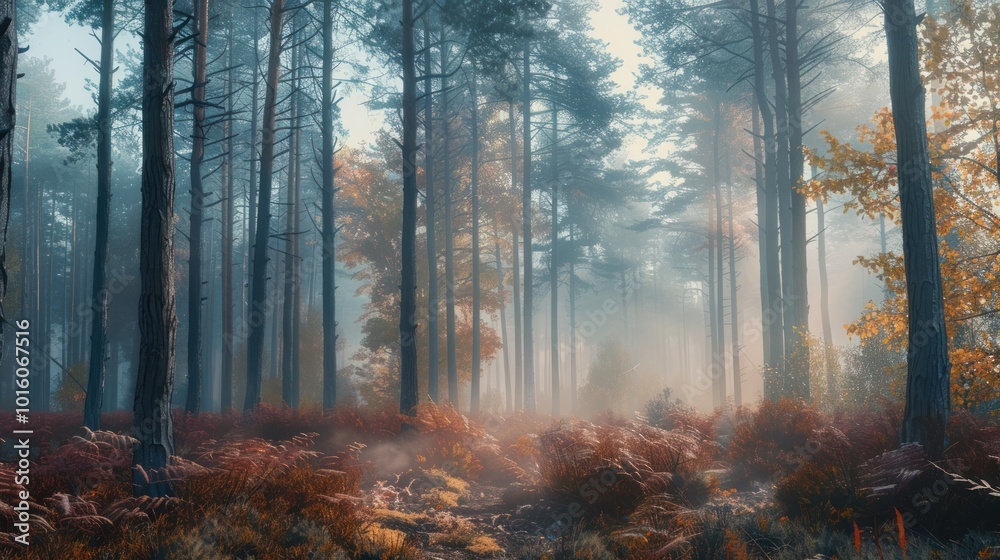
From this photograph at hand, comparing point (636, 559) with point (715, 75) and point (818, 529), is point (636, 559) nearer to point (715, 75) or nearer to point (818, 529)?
point (818, 529)

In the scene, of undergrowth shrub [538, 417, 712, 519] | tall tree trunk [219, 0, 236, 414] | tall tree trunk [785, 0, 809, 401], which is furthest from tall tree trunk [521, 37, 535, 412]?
undergrowth shrub [538, 417, 712, 519]

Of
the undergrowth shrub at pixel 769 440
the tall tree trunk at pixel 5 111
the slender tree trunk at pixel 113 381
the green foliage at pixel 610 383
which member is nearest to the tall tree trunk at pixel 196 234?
the tall tree trunk at pixel 5 111

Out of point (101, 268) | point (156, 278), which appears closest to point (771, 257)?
point (156, 278)

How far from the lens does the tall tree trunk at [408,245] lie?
33.8 ft

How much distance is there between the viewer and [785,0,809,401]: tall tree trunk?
13312 mm

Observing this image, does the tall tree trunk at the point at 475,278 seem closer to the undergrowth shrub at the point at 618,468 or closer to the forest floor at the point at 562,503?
the forest floor at the point at 562,503

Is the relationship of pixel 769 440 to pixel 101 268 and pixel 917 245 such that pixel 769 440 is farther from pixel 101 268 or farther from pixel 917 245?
pixel 101 268

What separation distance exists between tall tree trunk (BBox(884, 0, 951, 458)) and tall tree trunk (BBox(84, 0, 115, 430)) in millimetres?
12886

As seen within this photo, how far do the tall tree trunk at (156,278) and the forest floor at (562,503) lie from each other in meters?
0.26

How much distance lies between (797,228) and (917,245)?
7.07 metres

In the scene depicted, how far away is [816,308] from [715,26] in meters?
61.0

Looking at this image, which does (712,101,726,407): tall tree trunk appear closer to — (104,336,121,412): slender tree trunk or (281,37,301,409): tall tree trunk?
(281,37,301,409): tall tree trunk

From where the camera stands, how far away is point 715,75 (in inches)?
784

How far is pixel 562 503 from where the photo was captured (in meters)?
6.55
